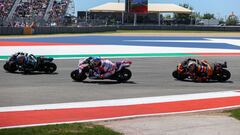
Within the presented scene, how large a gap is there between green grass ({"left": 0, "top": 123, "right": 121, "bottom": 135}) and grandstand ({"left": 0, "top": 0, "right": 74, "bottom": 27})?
50743 millimetres

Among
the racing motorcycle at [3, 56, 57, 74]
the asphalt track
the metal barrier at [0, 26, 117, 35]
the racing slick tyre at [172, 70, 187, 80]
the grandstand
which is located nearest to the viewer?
the asphalt track

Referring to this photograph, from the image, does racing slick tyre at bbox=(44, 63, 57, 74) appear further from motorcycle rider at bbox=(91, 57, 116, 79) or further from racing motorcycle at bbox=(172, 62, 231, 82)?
racing motorcycle at bbox=(172, 62, 231, 82)

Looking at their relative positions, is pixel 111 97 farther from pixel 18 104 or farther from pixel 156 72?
pixel 156 72

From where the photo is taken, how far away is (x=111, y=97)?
1332cm

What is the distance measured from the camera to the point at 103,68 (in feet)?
55.6

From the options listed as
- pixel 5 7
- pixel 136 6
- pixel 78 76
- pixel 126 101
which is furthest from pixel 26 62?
pixel 136 6

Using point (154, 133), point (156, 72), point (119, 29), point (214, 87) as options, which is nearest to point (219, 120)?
point (154, 133)

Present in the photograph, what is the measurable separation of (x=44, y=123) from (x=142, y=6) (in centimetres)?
7746

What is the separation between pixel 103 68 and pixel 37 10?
179ft

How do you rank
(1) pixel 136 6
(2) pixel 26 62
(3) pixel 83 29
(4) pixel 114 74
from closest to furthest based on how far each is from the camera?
1. (4) pixel 114 74
2. (2) pixel 26 62
3. (3) pixel 83 29
4. (1) pixel 136 6

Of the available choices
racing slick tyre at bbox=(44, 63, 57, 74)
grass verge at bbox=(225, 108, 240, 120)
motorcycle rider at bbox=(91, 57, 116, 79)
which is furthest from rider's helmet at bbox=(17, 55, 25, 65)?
grass verge at bbox=(225, 108, 240, 120)

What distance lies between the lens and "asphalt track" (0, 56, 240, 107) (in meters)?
13.1

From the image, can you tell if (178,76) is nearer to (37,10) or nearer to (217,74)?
(217,74)

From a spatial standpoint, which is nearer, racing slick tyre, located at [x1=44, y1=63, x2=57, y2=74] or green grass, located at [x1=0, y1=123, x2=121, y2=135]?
green grass, located at [x1=0, y1=123, x2=121, y2=135]
